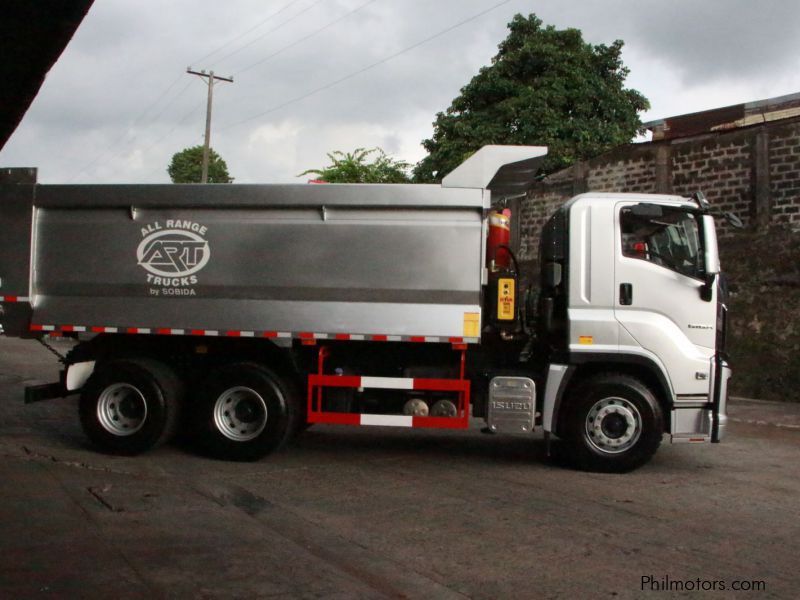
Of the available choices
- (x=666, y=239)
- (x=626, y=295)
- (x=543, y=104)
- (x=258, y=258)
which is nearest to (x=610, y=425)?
(x=626, y=295)

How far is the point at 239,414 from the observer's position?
786 cm

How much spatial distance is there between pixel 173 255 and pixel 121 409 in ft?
5.47

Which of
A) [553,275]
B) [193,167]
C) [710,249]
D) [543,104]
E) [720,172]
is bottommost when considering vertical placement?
[553,275]

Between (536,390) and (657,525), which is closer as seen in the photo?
(657,525)

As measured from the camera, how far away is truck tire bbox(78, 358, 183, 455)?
7.86m

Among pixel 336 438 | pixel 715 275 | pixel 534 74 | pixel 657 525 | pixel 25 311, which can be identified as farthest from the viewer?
pixel 534 74

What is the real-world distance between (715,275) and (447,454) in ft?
10.5

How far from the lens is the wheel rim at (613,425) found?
738 cm

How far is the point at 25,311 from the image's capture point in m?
8.05

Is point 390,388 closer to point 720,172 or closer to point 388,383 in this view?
point 388,383

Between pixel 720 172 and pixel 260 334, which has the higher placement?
pixel 720 172

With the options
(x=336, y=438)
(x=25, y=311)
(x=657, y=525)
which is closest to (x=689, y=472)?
(x=657, y=525)

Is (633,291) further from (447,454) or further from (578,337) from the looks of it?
(447,454)

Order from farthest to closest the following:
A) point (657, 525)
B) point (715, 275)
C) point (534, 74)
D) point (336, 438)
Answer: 1. point (534, 74)
2. point (336, 438)
3. point (715, 275)
4. point (657, 525)
